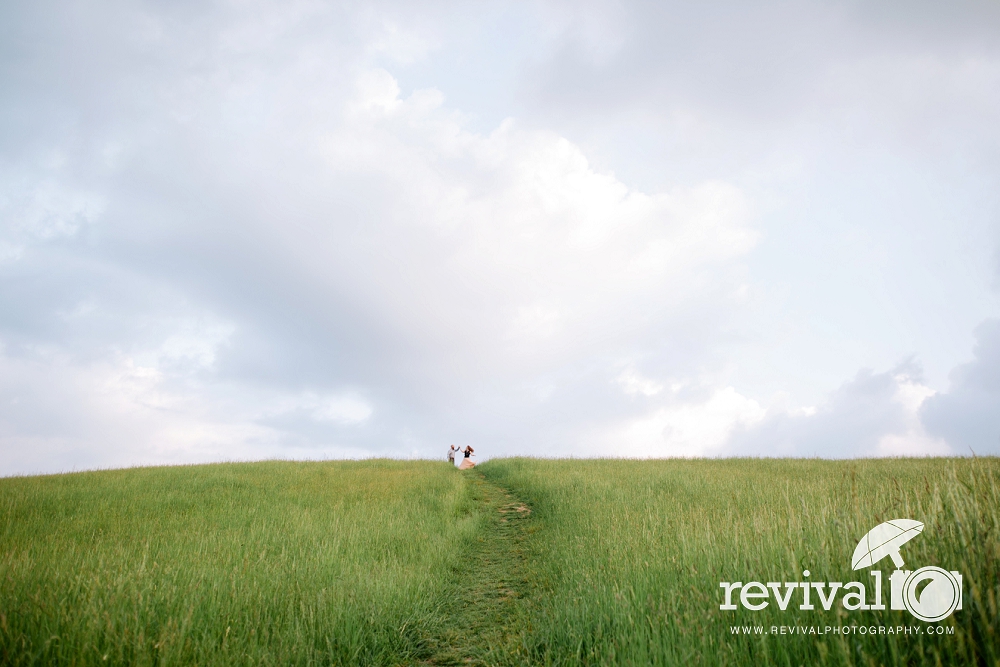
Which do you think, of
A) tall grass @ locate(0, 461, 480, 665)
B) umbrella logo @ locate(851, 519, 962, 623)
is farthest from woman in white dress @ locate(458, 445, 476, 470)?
umbrella logo @ locate(851, 519, 962, 623)

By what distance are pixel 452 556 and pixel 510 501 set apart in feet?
22.5

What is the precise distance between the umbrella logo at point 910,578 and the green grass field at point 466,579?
0.27 feet

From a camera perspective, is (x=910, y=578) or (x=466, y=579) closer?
(x=910, y=578)

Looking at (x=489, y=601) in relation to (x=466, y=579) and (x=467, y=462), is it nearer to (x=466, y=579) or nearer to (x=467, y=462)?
(x=466, y=579)

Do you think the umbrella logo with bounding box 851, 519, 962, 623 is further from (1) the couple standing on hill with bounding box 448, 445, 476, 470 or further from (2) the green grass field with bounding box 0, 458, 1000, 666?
(1) the couple standing on hill with bounding box 448, 445, 476, 470

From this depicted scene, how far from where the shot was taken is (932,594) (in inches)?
125

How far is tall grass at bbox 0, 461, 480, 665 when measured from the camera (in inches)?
176

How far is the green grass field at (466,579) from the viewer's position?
3586 millimetres

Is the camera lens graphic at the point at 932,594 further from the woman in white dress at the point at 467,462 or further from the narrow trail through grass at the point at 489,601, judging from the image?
the woman in white dress at the point at 467,462

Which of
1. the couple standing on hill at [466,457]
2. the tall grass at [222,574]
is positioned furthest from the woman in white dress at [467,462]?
the tall grass at [222,574]

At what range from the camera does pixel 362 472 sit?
1967cm

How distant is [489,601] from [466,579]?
111 cm

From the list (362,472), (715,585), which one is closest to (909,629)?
(715,585)

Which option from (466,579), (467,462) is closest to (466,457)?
(467,462)
